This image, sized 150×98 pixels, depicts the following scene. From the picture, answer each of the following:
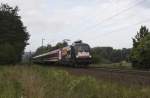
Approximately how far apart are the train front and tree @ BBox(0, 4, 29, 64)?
23.2 metres

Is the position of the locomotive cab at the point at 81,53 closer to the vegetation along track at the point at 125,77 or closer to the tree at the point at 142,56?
the tree at the point at 142,56

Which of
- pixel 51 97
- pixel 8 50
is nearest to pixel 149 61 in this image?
pixel 8 50

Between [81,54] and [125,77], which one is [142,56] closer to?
[81,54]

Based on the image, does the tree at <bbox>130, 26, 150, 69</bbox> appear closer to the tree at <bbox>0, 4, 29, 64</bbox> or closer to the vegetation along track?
the vegetation along track

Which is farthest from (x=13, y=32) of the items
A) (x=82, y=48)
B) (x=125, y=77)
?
(x=125, y=77)

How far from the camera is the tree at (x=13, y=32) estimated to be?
231 feet

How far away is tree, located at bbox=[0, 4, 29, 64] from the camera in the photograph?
231ft

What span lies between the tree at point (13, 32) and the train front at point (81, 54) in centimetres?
2323

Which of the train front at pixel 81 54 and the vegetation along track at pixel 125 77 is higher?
the train front at pixel 81 54

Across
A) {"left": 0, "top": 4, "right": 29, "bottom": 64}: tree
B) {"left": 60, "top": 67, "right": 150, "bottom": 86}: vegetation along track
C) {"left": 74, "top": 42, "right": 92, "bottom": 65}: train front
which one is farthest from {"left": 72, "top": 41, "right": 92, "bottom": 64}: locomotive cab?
{"left": 0, "top": 4, "right": 29, "bottom": 64}: tree

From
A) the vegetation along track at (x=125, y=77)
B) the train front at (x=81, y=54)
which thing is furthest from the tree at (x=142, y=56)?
the vegetation along track at (x=125, y=77)

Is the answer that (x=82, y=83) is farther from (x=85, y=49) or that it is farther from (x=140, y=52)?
(x=140, y=52)

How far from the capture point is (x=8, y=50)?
64.5 meters

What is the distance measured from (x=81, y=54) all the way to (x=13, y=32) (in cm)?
3064
